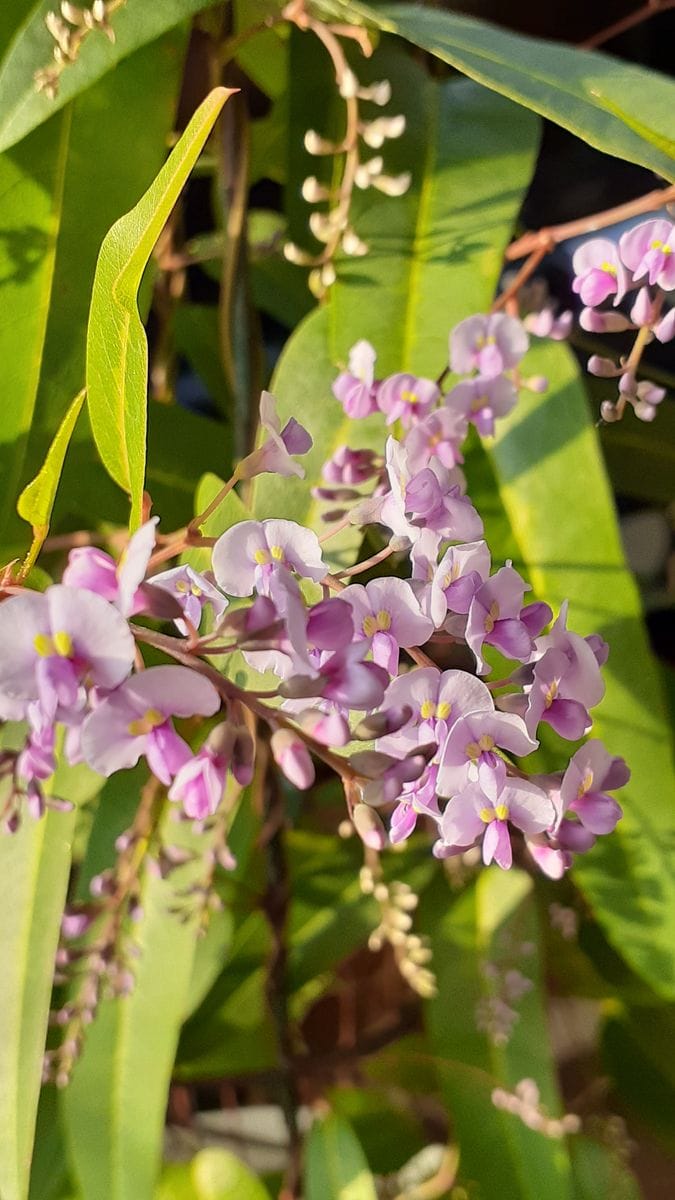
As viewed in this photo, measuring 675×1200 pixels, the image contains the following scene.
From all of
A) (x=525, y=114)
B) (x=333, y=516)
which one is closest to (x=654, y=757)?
(x=333, y=516)

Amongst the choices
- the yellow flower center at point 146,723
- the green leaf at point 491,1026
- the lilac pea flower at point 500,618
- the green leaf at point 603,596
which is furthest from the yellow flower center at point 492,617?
the green leaf at point 491,1026

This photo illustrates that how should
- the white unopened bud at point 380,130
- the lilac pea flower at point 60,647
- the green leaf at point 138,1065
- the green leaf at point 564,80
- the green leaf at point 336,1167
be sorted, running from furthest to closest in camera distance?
the green leaf at point 336,1167
the green leaf at point 138,1065
the white unopened bud at point 380,130
the green leaf at point 564,80
the lilac pea flower at point 60,647

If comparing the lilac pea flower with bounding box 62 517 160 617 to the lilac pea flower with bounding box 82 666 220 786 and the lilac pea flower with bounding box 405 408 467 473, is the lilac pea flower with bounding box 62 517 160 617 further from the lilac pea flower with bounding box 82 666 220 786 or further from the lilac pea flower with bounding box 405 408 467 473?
the lilac pea flower with bounding box 405 408 467 473

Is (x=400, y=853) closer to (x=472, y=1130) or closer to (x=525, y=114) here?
(x=472, y=1130)

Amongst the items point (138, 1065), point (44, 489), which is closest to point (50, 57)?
point (44, 489)

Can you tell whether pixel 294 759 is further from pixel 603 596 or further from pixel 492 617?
pixel 603 596

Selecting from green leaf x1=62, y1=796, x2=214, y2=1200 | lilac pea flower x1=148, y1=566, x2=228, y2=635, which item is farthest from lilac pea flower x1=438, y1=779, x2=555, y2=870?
green leaf x1=62, y1=796, x2=214, y2=1200

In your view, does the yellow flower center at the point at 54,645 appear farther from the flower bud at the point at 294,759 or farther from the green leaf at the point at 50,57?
the green leaf at the point at 50,57
